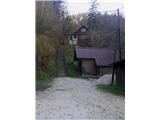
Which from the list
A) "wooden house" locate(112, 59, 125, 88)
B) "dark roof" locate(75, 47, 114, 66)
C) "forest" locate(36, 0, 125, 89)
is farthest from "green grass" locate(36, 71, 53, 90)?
"wooden house" locate(112, 59, 125, 88)

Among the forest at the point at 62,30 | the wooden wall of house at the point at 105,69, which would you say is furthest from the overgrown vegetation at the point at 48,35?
the wooden wall of house at the point at 105,69

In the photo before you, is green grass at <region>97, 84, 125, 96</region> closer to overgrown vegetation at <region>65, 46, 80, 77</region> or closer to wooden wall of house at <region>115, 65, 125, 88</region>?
wooden wall of house at <region>115, 65, 125, 88</region>

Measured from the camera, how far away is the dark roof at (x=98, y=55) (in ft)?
8.52

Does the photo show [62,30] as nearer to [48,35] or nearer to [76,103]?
[48,35]

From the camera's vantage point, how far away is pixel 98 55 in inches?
103

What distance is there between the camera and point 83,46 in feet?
8.66

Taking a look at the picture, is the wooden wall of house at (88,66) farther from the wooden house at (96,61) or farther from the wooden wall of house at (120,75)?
the wooden wall of house at (120,75)

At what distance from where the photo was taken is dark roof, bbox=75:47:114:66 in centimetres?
260

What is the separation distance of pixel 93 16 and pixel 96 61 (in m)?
0.28

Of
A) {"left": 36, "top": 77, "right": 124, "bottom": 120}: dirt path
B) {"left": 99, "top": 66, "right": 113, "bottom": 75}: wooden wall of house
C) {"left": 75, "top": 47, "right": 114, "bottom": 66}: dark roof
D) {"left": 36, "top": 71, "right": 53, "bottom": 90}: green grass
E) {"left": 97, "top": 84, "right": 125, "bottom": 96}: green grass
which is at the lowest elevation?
{"left": 36, "top": 77, "right": 124, "bottom": 120}: dirt path

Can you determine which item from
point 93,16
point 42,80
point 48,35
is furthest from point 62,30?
point 42,80

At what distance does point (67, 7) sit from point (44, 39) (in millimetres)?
250

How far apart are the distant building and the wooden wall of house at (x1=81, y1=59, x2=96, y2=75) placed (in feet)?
0.36
